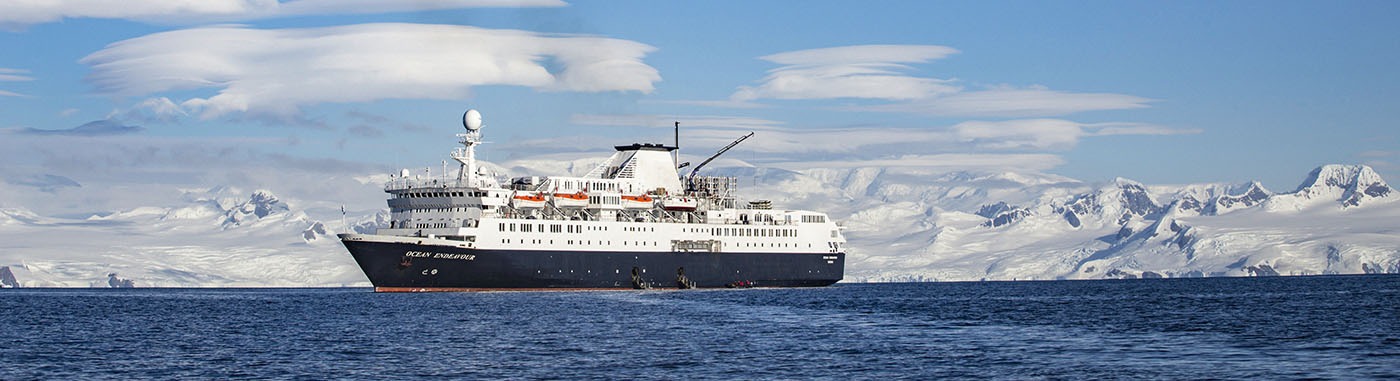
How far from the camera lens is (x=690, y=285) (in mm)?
108312

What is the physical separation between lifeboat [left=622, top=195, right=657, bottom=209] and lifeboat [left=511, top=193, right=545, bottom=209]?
700 cm

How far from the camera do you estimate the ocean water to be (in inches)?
1660

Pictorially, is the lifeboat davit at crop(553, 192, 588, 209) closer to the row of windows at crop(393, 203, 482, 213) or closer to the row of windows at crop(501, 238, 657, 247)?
the row of windows at crop(501, 238, 657, 247)

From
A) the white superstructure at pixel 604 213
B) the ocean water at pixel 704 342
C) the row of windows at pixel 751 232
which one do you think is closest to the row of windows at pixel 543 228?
the white superstructure at pixel 604 213

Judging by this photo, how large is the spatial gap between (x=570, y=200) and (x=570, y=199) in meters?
0.09

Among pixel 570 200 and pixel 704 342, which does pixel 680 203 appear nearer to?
pixel 570 200

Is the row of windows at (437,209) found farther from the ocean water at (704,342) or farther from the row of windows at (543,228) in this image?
the ocean water at (704,342)

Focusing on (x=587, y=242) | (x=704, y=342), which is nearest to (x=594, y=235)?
(x=587, y=242)

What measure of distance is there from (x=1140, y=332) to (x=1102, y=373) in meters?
17.0

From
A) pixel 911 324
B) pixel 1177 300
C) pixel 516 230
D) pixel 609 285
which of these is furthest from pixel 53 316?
pixel 1177 300

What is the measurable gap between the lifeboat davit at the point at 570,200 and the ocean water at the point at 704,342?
885 inches

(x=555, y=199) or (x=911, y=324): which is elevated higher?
(x=555, y=199)

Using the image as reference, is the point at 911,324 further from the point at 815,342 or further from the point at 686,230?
the point at 686,230

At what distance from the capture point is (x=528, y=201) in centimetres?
10119
